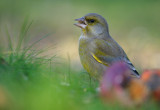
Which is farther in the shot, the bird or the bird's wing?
the bird's wing

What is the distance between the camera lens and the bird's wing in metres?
6.04

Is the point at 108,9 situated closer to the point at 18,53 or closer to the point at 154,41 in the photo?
the point at 154,41

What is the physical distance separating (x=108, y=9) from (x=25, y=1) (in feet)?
11.2

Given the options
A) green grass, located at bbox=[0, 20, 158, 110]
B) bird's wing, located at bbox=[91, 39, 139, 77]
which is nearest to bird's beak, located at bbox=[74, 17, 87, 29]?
bird's wing, located at bbox=[91, 39, 139, 77]

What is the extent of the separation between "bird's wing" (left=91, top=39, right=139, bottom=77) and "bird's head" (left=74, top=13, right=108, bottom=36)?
0.21 m

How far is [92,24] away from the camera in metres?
6.44

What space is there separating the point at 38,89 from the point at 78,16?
1008 cm

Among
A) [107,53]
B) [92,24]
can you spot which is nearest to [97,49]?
[107,53]

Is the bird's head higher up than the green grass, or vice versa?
the bird's head

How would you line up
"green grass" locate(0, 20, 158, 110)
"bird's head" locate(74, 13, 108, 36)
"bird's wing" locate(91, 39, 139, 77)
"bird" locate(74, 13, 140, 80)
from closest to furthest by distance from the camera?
1. "green grass" locate(0, 20, 158, 110)
2. "bird" locate(74, 13, 140, 80)
3. "bird's wing" locate(91, 39, 139, 77)
4. "bird's head" locate(74, 13, 108, 36)

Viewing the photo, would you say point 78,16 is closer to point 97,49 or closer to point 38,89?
point 97,49

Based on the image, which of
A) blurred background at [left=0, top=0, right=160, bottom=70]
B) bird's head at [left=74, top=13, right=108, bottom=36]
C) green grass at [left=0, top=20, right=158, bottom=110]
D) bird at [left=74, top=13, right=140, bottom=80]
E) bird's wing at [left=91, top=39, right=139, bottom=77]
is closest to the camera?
green grass at [left=0, top=20, right=158, bottom=110]

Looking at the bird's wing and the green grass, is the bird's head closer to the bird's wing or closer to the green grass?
the bird's wing

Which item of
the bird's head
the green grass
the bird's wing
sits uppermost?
the bird's head
